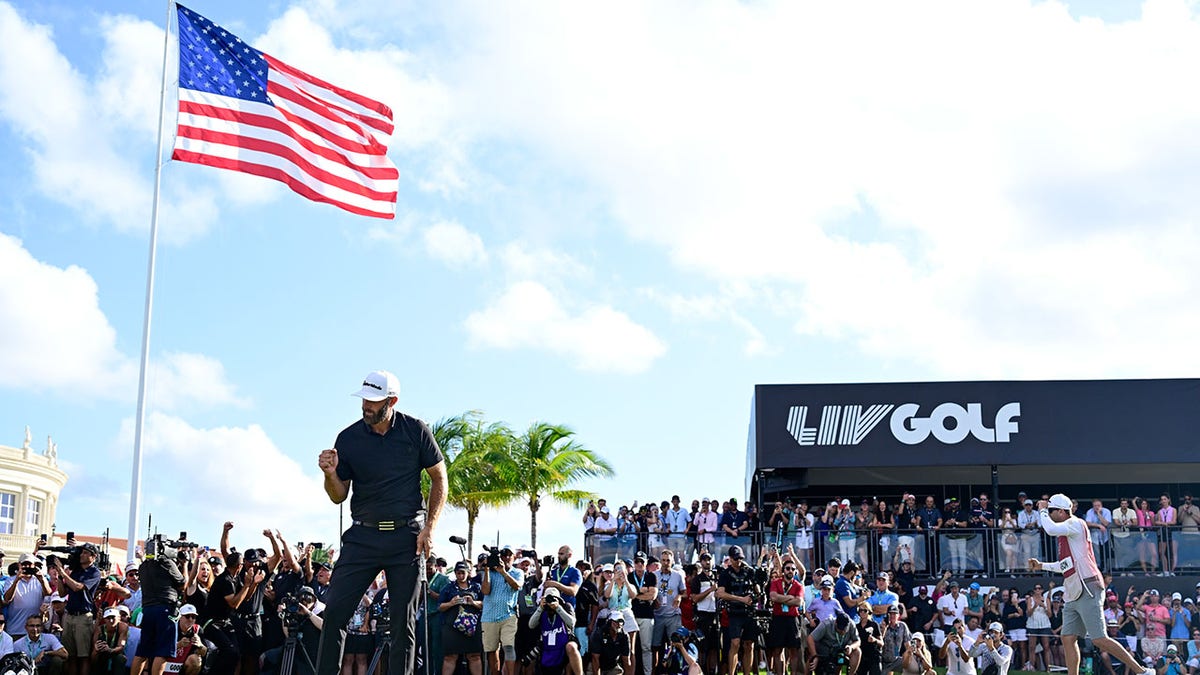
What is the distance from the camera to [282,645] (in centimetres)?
1792

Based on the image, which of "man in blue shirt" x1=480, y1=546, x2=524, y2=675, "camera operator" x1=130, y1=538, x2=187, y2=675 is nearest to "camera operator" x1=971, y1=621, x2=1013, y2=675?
"man in blue shirt" x1=480, y1=546, x2=524, y2=675

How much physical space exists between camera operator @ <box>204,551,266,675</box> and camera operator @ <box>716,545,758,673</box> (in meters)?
7.14

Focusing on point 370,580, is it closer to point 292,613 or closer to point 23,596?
point 292,613

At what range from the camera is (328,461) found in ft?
26.6

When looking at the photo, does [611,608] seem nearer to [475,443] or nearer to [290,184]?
[290,184]

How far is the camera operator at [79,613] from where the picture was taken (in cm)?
1752

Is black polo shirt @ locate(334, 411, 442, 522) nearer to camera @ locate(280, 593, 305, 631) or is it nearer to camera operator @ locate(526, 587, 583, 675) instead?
camera @ locate(280, 593, 305, 631)

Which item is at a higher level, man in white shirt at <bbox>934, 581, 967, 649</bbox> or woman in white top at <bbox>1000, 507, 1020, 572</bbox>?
woman in white top at <bbox>1000, 507, 1020, 572</bbox>

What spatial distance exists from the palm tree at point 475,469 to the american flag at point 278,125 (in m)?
18.6

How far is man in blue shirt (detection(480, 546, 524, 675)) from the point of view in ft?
61.6

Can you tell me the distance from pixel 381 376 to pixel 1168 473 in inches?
1160

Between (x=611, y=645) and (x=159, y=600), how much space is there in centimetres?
664

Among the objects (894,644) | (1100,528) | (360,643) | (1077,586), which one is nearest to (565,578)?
(360,643)

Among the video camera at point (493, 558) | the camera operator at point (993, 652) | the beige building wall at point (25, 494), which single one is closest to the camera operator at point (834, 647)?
the camera operator at point (993, 652)
